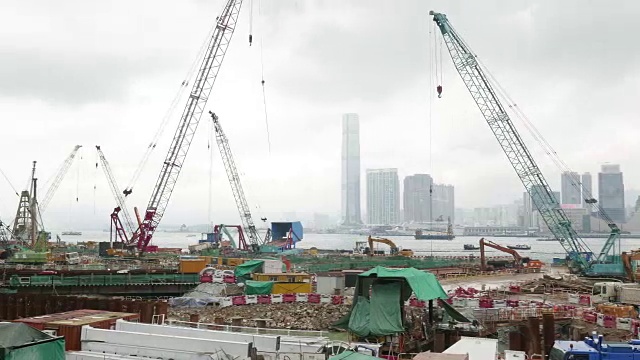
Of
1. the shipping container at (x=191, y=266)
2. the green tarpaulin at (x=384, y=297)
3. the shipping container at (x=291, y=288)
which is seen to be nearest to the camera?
the green tarpaulin at (x=384, y=297)

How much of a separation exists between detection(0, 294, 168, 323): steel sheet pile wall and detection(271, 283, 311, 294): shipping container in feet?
42.9

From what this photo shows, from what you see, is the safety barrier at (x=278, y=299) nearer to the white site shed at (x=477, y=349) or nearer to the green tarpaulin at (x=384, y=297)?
the green tarpaulin at (x=384, y=297)

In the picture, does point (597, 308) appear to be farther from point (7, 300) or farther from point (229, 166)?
point (229, 166)

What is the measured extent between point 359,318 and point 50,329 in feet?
38.2

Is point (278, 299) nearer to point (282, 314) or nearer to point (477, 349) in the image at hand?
point (282, 314)

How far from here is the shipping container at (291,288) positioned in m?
38.0

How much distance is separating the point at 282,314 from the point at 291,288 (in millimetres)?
8049

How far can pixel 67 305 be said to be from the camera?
26562 mm

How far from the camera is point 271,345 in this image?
16266 millimetres

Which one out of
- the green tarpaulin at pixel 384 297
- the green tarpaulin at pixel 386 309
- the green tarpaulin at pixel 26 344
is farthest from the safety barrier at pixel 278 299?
the green tarpaulin at pixel 26 344

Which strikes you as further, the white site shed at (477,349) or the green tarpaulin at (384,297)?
the green tarpaulin at (384,297)

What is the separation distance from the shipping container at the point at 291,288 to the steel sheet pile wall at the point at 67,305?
13064 mm

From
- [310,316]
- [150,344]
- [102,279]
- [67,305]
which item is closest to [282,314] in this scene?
[310,316]

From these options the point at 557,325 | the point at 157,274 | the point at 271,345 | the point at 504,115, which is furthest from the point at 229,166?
the point at 271,345
